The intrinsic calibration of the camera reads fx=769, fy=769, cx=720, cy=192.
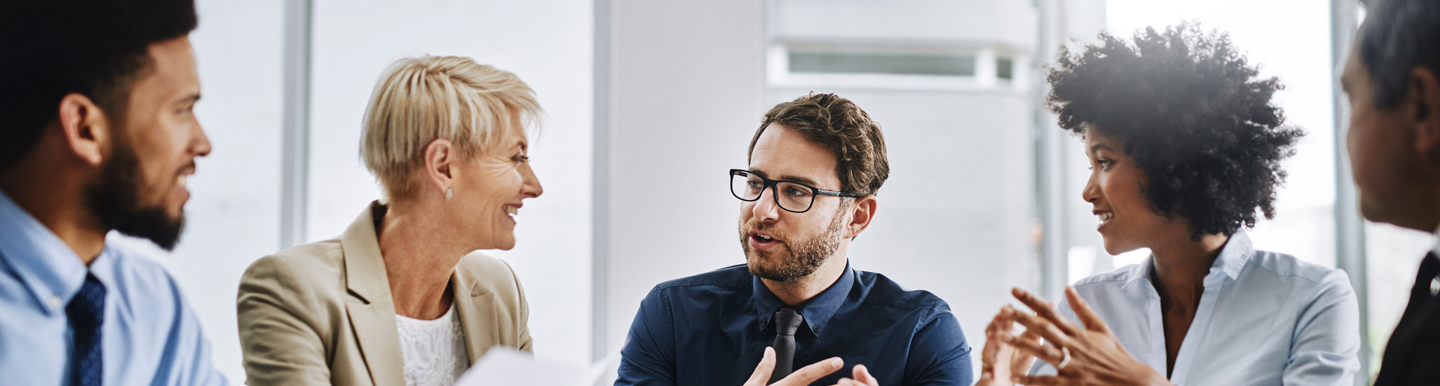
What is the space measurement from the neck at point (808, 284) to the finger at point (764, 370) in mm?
221

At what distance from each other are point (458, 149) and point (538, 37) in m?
0.59

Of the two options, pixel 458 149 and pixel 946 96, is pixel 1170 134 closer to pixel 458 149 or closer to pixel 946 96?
pixel 946 96

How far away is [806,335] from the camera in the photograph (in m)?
1.77

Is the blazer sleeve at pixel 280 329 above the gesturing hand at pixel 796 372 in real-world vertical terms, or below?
above

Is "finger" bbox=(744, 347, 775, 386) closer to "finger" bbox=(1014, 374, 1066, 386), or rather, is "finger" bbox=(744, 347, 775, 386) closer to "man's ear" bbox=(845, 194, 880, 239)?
"man's ear" bbox=(845, 194, 880, 239)

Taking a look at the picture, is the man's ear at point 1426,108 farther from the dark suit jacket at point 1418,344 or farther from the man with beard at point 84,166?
the man with beard at point 84,166

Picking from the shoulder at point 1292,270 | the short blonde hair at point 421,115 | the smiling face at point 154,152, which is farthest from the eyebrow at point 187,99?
the shoulder at point 1292,270

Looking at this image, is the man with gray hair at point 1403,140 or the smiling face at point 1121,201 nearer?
the man with gray hair at point 1403,140

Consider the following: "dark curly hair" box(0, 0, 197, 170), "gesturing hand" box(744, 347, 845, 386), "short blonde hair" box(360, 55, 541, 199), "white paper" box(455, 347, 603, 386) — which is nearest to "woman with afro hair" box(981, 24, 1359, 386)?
"gesturing hand" box(744, 347, 845, 386)

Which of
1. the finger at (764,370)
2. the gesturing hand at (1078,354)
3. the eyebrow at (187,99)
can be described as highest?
the eyebrow at (187,99)

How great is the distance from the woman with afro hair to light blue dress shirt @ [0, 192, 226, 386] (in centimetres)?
142

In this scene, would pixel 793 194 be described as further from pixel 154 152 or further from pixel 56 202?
pixel 56 202

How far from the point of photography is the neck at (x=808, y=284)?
179 centimetres

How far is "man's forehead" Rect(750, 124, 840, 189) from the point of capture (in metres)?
1.74
